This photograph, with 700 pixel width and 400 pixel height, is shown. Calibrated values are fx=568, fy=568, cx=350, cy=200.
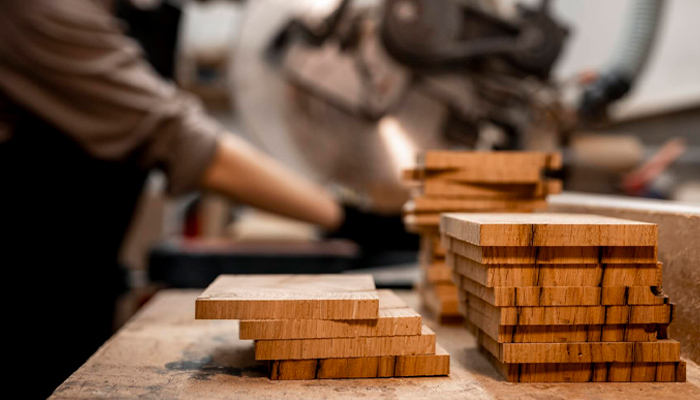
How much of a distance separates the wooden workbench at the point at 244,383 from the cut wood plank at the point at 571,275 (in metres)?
0.15

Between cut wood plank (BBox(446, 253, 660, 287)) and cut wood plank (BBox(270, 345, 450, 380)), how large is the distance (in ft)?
0.48

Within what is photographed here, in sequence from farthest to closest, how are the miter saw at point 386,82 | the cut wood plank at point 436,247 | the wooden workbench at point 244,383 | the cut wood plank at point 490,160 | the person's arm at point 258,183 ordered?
the miter saw at point 386,82 → the person's arm at point 258,183 → the cut wood plank at point 436,247 → the cut wood plank at point 490,160 → the wooden workbench at point 244,383

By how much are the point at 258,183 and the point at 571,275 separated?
1259 millimetres

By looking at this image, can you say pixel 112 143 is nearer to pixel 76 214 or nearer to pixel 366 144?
pixel 76 214

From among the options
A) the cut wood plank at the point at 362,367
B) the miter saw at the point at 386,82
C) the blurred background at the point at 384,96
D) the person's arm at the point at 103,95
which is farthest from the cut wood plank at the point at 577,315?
the miter saw at the point at 386,82

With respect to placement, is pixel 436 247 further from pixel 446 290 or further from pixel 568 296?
pixel 568 296

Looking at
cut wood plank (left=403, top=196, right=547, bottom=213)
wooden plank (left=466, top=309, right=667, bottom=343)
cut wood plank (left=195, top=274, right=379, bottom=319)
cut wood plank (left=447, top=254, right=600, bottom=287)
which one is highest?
cut wood plank (left=403, top=196, right=547, bottom=213)

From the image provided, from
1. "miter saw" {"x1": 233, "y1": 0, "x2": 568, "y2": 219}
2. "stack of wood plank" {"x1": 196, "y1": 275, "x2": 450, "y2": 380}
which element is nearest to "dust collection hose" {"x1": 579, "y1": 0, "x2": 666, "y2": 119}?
"miter saw" {"x1": 233, "y1": 0, "x2": 568, "y2": 219}

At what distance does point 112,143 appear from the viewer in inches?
62.9

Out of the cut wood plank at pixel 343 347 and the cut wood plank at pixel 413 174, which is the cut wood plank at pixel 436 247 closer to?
the cut wood plank at pixel 413 174

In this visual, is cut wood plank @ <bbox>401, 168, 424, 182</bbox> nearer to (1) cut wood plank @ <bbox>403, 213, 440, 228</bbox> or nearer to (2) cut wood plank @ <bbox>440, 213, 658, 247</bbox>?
(1) cut wood plank @ <bbox>403, 213, 440, 228</bbox>

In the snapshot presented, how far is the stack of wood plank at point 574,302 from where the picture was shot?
809 mm

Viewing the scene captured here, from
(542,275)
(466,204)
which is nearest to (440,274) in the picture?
(466,204)

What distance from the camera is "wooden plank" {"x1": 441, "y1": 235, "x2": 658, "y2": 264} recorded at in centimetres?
82
